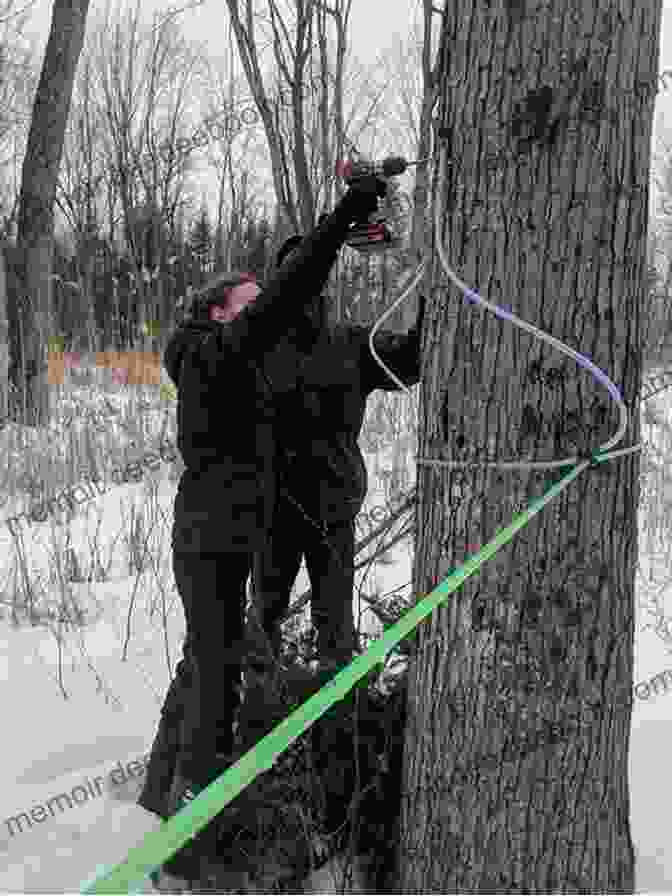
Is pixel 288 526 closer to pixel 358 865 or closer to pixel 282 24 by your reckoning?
pixel 358 865

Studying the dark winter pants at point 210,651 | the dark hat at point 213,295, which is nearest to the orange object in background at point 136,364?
the dark hat at point 213,295

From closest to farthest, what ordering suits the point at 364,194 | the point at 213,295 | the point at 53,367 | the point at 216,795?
the point at 216,795, the point at 364,194, the point at 213,295, the point at 53,367

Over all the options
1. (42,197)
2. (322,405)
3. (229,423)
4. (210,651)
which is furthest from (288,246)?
(42,197)

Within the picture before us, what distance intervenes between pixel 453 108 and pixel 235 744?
4.80 feet

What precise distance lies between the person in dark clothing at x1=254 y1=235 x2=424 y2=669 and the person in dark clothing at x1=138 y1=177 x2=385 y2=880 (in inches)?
11.2

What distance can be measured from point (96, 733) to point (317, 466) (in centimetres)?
126

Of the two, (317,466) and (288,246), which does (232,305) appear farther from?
(317,466)

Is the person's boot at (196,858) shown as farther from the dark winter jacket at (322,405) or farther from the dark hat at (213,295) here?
the dark hat at (213,295)

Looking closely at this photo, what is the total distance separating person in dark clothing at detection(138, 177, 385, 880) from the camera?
1901 mm

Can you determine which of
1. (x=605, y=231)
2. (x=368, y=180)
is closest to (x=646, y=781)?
(x=605, y=231)

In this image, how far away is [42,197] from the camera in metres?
7.11

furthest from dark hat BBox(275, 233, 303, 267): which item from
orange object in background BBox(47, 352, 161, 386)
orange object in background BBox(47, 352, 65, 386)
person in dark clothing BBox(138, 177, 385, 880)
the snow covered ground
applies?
orange object in background BBox(47, 352, 65, 386)

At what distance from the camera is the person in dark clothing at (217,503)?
6.24ft

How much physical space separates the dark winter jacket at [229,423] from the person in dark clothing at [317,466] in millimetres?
276
